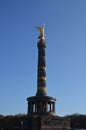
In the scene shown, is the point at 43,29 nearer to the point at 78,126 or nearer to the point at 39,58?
the point at 39,58

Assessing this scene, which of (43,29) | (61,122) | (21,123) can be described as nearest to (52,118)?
(61,122)

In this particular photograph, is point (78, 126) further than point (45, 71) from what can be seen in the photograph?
Yes

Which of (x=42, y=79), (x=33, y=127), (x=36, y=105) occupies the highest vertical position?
(x=42, y=79)

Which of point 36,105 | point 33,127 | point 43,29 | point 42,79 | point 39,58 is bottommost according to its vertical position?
point 33,127

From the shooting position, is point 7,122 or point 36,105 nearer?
point 36,105

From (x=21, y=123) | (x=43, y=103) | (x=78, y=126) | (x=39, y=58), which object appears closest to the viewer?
(x=21, y=123)

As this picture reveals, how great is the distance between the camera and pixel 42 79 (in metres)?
50.7

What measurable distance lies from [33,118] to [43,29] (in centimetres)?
1848

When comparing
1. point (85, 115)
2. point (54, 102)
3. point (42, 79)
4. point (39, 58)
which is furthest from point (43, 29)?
point (85, 115)

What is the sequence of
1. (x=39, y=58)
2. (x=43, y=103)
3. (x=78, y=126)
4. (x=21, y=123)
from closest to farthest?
(x=21, y=123), (x=43, y=103), (x=39, y=58), (x=78, y=126)

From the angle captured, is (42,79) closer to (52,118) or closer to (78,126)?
(52,118)

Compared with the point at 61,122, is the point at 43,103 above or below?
above

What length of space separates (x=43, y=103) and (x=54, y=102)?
286cm

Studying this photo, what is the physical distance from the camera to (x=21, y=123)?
45.9 metres
